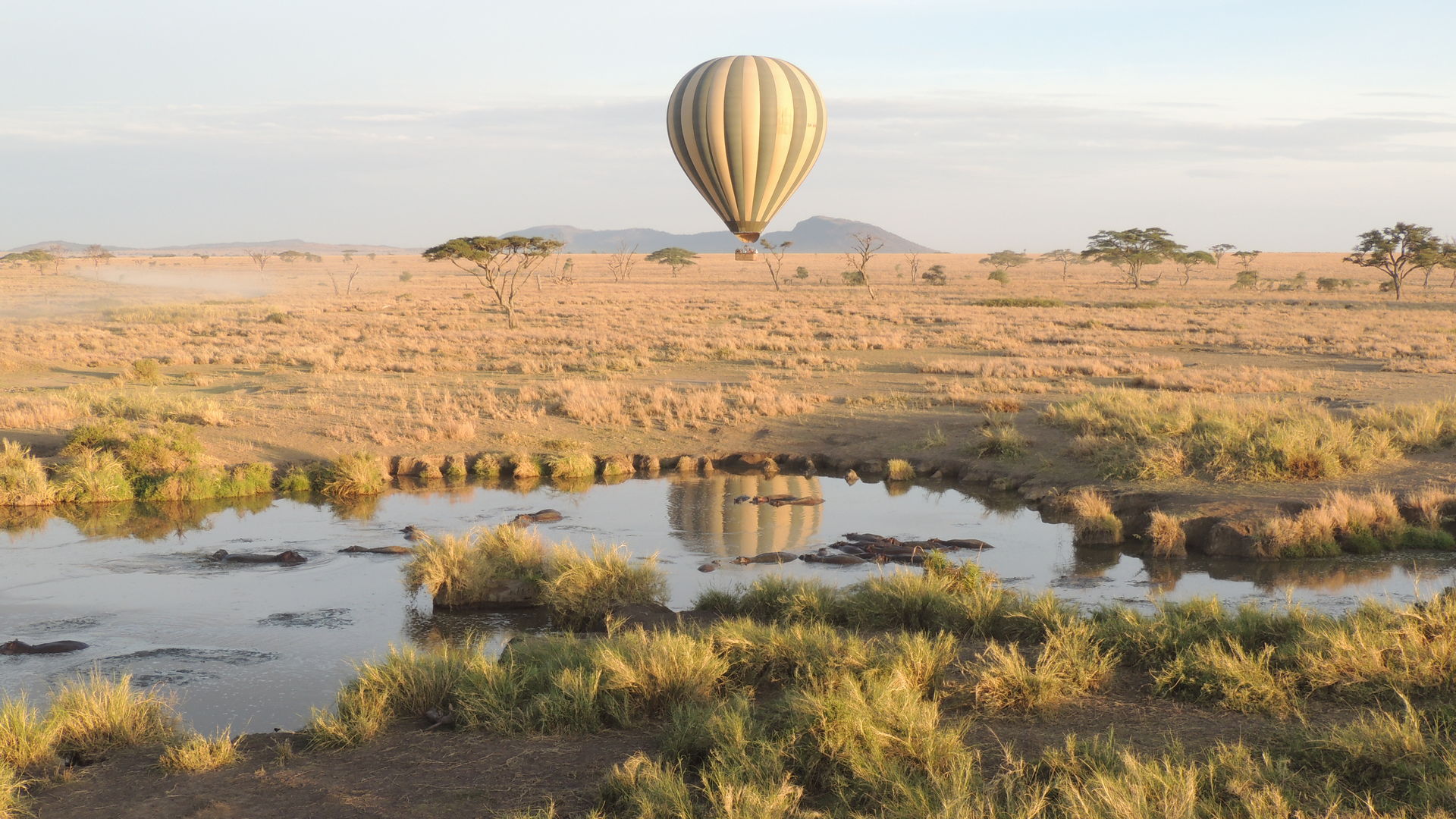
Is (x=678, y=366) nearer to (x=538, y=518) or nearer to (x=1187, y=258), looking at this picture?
(x=538, y=518)

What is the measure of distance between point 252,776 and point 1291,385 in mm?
23148

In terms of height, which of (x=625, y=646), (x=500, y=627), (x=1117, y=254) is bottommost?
(x=500, y=627)

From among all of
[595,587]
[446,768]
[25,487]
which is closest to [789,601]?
[595,587]

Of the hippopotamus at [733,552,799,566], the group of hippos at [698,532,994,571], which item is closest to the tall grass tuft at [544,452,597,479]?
the group of hippos at [698,532,994,571]

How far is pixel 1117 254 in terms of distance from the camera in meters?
76.1

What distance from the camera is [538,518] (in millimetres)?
15375

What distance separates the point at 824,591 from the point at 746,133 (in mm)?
22643

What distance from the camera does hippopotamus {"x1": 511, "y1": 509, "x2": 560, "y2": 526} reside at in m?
15.2

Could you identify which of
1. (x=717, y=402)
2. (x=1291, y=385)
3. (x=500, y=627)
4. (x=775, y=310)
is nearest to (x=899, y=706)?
(x=500, y=627)

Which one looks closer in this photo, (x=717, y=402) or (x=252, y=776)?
(x=252, y=776)

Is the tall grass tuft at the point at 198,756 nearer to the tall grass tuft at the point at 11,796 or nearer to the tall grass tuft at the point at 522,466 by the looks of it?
the tall grass tuft at the point at 11,796

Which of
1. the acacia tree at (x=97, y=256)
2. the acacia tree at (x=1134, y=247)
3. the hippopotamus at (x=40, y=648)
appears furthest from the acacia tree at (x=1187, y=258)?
the acacia tree at (x=97, y=256)

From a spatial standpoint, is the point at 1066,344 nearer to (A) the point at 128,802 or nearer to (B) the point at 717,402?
(B) the point at 717,402

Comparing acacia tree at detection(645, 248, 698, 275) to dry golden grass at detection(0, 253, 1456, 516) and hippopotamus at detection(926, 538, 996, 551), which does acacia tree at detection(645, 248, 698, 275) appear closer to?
dry golden grass at detection(0, 253, 1456, 516)
